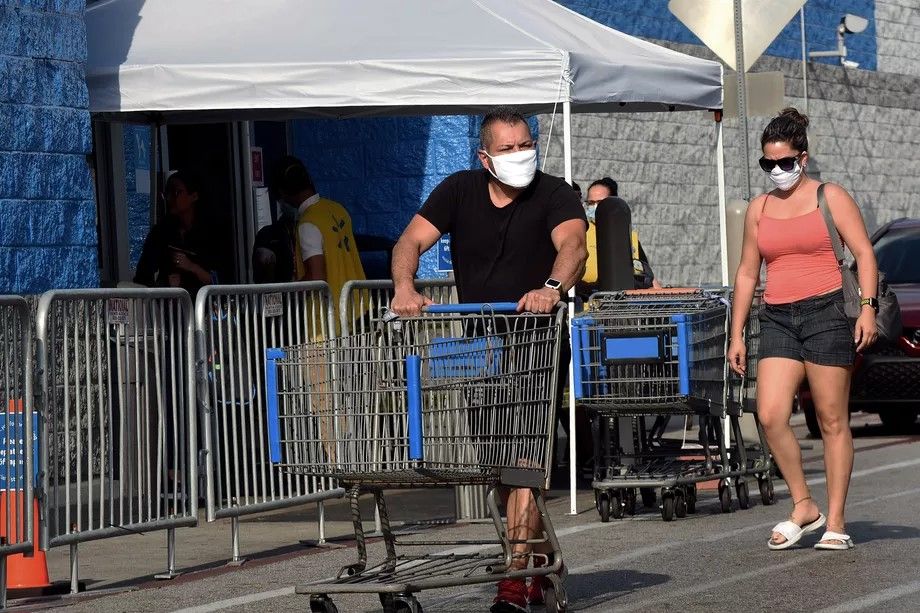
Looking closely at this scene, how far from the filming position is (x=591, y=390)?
1027cm

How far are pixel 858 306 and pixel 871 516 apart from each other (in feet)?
5.99

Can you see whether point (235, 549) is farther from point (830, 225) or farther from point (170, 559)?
point (830, 225)

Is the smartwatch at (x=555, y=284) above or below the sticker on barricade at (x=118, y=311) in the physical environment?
above

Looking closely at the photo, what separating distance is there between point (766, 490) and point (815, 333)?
7.88ft

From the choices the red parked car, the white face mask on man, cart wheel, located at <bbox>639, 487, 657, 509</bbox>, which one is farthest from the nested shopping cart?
the red parked car

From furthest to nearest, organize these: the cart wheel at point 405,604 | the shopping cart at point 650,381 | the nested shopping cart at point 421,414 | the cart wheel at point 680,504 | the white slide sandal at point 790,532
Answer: the cart wheel at point 680,504, the shopping cart at point 650,381, the white slide sandal at point 790,532, the cart wheel at point 405,604, the nested shopping cart at point 421,414

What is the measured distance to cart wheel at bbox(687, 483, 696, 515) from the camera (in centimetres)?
1061

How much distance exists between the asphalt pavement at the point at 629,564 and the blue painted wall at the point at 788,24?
336 inches

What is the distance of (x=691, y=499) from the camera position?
34.9 ft

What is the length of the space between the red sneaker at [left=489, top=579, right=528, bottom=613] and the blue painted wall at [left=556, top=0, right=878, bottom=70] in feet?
38.3

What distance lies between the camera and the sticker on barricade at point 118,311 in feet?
28.6

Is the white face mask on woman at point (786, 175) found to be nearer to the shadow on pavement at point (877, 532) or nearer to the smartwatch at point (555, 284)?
the shadow on pavement at point (877, 532)

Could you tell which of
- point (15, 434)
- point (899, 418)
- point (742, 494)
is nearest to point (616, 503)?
point (742, 494)

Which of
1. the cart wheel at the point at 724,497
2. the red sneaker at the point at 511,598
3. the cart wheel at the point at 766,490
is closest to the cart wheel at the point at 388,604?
the red sneaker at the point at 511,598
